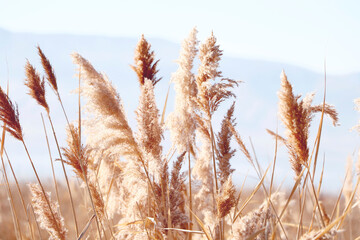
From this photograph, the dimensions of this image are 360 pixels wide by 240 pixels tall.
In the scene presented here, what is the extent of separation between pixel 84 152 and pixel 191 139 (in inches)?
19.4

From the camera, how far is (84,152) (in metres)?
1.82

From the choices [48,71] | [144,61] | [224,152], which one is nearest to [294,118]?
[224,152]

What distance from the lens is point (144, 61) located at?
2045 millimetres

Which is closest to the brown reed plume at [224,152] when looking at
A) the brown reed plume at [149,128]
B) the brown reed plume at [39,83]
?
the brown reed plume at [149,128]

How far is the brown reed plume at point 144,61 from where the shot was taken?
6.67 feet

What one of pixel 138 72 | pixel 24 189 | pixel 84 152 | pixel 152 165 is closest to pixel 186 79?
pixel 138 72

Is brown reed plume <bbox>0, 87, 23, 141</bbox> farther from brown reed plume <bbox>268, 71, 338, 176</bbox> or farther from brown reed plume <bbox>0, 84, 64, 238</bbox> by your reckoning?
brown reed plume <bbox>268, 71, 338, 176</bbox>

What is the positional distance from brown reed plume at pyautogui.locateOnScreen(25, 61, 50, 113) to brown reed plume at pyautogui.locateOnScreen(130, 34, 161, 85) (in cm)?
45

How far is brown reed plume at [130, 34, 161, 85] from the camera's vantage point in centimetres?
203

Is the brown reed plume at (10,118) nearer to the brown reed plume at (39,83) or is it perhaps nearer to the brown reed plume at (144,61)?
the brown reed plume at (39,83)

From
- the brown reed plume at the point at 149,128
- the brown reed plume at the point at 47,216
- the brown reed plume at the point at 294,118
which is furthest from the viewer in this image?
the brown reed plume at the point at 47,216

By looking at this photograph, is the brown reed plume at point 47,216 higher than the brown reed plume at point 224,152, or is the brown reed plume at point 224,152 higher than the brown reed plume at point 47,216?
the brown reed plume at point 224,152

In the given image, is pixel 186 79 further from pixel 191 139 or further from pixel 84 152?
pixel 84 152

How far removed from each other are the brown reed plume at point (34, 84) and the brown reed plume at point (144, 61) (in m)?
0.45
